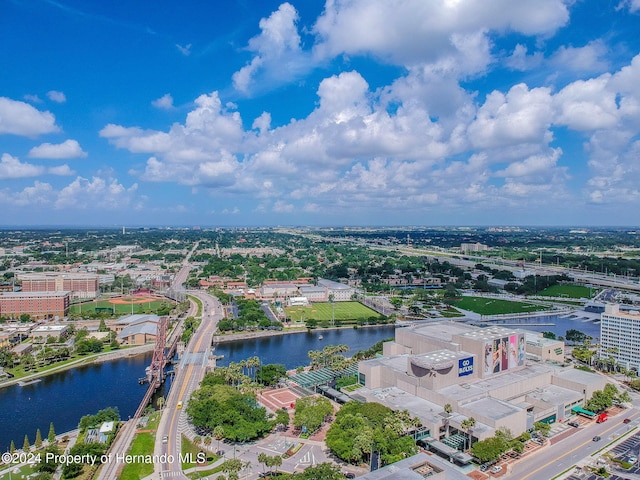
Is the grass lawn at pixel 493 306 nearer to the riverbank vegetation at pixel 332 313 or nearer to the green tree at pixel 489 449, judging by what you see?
the riverbank vegetation at pixel 332 313

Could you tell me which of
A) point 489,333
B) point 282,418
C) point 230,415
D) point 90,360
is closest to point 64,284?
point 90,360

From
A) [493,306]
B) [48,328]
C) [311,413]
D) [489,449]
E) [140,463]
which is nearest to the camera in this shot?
[489,449]

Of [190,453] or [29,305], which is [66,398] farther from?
[29,305]

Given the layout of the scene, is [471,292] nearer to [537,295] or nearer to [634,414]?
[537,295]

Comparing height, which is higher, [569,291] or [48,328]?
[48,328]

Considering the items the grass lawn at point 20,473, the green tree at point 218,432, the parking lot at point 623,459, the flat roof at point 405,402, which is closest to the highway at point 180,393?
the green tree at point 218,432

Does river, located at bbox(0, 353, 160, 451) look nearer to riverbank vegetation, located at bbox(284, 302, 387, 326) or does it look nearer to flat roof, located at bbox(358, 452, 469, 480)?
flat roof, located at bbox(358, 452, 469, 480)
